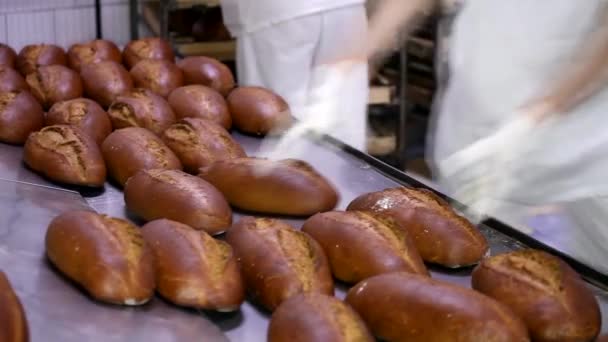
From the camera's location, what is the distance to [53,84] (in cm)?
207

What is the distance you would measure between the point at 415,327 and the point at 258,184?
54 cm

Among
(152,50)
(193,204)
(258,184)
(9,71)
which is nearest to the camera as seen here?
(193,204)

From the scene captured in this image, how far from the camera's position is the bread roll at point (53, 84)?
2.06 m

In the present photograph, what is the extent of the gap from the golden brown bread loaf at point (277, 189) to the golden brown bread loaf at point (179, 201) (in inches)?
2.8

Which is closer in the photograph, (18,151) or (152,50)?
(18,151)

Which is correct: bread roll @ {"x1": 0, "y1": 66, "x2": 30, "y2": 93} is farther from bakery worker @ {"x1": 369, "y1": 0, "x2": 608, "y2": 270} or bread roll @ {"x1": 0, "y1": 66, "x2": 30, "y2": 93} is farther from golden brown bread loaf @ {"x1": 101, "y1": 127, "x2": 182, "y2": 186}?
bakery worker @ {"x1": 369, "y1": 0, "x2": 608, "y2": 270}

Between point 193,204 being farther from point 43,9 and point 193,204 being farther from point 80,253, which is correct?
point 43,9

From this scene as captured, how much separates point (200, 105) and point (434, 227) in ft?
2.74

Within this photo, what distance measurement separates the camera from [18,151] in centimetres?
182

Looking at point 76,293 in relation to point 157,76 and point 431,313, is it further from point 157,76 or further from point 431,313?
point 157,76

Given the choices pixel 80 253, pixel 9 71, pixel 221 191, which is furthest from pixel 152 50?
pixel 80 253

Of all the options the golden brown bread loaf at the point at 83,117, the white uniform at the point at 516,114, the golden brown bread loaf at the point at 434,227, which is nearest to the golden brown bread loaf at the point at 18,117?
the golden brown bread loaf at the point at 83,117

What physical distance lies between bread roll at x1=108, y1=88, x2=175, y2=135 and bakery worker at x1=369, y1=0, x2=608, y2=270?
1.69 ft

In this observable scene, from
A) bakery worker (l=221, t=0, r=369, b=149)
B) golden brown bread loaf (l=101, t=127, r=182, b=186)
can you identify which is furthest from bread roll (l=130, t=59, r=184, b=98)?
golden brown bread loaf (l=101, t=127, r=182, b=186)
